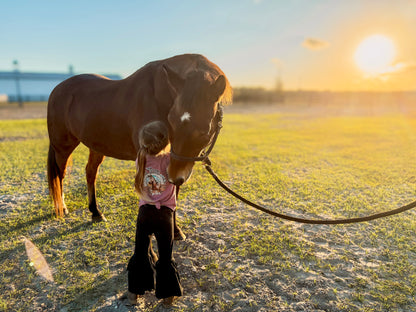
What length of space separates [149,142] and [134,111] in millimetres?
912

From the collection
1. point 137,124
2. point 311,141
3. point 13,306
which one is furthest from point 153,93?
point 311,141

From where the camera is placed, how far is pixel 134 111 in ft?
9.13

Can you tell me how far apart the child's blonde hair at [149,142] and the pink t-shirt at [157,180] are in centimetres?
4

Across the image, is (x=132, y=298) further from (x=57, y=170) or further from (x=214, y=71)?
(x=57, y=170)

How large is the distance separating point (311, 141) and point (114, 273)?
964 cm

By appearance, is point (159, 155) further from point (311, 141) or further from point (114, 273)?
point (311, 141)

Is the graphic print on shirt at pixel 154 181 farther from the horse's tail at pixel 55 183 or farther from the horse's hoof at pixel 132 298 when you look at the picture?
the horse's tail at pixel 55 183

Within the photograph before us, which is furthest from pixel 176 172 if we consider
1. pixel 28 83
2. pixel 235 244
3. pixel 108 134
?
pixel 28 83

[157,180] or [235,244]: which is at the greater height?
[157,180]

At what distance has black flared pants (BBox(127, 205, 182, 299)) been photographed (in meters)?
2.18

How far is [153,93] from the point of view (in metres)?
2.65

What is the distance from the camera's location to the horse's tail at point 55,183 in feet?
12.7

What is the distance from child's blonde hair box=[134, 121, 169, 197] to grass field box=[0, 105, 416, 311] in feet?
3.84

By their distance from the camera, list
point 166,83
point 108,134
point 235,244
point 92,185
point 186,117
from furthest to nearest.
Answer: point 92,185 → point 235,244 → point 108,134 → point 166,83 → point 186,117
